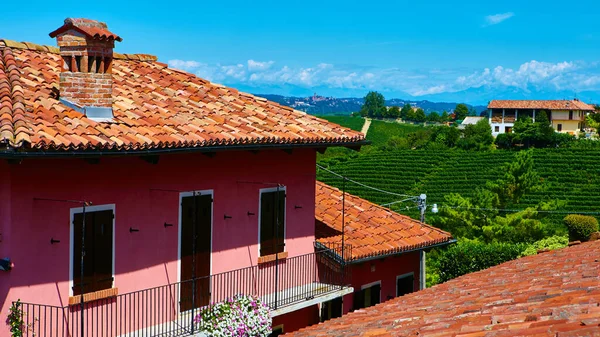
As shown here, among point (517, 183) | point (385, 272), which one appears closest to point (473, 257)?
point (385, 272)

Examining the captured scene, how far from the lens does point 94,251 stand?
9.54 metres

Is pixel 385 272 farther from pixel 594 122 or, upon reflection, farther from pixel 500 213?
pixel 594 122

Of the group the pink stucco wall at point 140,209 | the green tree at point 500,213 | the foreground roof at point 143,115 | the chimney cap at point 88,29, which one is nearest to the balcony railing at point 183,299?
the pink stucco wall at point 140,209

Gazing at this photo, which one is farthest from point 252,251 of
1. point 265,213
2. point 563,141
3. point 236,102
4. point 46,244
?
point 563,141

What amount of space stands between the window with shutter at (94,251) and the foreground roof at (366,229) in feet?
16.1

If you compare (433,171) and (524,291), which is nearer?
(524,291)

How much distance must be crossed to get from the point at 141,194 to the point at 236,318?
7.08 ft

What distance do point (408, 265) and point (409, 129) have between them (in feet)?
399

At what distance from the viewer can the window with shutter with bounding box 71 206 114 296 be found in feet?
30.6

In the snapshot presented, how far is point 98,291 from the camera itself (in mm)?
9602

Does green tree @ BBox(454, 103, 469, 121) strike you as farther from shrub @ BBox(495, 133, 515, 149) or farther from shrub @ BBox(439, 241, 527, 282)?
shrub @ BBox(439, 241, 527, 282)

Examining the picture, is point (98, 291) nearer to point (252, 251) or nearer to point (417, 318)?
point (252, 251)

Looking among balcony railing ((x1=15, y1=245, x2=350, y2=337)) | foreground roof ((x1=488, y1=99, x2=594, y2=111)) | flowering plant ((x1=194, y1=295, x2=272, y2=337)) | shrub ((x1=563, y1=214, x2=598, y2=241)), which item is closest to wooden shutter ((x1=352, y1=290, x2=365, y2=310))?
balcony railing ((x1=15, y1=245, x2=350, y2=337))

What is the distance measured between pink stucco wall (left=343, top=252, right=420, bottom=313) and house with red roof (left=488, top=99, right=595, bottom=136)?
105121 millimetres
